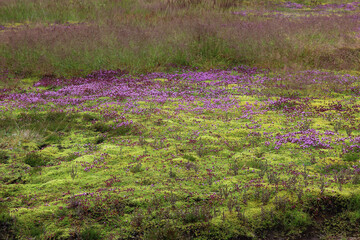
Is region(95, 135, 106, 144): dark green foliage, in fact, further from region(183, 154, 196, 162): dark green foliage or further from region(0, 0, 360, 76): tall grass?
region(0, 0, 360, 76): tall grass

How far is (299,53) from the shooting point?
11719 millimetres

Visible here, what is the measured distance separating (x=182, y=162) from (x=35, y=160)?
2400mm

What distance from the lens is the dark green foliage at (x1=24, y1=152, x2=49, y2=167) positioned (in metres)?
5.21

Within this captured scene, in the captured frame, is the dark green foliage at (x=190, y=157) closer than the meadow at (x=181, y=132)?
No

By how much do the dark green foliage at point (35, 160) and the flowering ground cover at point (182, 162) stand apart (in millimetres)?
16

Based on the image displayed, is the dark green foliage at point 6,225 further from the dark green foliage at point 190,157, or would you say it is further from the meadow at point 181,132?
the dark green foliage at point 190,157

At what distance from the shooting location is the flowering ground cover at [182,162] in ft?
12.0

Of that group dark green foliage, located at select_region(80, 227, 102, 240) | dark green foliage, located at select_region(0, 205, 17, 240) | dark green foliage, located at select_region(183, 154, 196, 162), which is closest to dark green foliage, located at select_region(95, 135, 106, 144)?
dark green foliage, located at select_region(183, 154, 196, 162)

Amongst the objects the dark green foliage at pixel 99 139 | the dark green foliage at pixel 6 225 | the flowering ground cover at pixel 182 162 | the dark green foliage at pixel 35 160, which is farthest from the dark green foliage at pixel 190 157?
the dark green foliage at pixel 6 225

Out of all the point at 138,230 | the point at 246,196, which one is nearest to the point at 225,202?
the point at 246,196

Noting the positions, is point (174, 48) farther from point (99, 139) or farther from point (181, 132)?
point (99, 139)

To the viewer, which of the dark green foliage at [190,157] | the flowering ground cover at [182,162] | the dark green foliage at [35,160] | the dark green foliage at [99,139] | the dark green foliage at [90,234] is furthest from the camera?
the dark green foliage at [99,139]

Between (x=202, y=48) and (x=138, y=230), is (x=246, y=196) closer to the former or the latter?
(x=138, y=230)

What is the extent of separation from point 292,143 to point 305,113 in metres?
1.75
